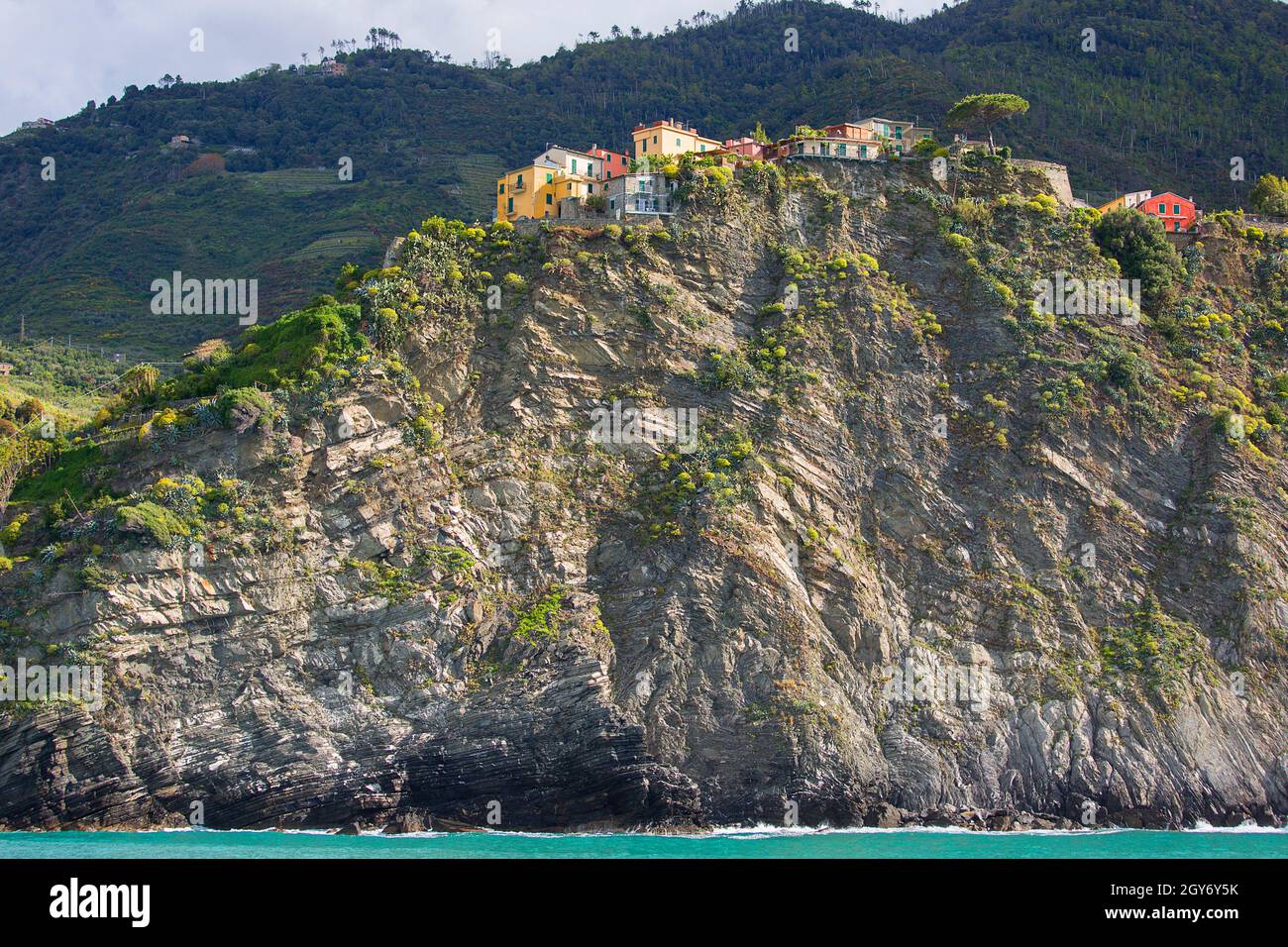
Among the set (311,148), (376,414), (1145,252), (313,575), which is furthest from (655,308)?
(311,148)

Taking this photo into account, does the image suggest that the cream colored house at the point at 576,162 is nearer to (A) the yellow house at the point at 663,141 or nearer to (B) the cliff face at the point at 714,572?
A: (A) the yellow house at the point at 663,141

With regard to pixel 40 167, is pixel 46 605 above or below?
below

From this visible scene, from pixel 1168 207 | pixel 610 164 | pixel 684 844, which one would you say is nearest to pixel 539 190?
pixel 610 164

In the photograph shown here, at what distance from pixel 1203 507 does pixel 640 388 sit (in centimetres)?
2079

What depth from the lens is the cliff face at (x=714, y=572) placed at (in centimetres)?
4156

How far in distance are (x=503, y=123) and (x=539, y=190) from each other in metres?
56.0

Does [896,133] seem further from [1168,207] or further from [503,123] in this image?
[503,123]

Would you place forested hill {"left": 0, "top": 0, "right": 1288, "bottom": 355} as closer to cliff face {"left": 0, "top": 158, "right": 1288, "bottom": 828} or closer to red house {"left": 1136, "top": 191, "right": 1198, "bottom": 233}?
red house {"left": 1136, "top": 191, "right": 1198, "bottom": 233}

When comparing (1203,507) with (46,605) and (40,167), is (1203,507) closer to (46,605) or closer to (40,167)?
(46,605)

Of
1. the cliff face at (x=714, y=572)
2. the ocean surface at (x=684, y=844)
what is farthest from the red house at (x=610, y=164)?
the ocean surface at (x=684, y=844)

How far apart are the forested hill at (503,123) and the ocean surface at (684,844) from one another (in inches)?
1714

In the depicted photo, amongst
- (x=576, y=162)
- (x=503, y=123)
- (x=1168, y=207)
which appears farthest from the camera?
(x=503, y=123)

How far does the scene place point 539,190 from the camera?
57.1 m

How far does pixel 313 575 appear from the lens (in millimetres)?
44156
